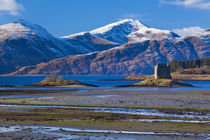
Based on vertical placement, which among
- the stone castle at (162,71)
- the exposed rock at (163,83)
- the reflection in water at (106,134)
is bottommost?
A: the reflection in water at (106,134)

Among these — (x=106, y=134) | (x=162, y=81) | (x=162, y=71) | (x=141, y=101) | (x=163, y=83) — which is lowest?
(x=106, y=134)

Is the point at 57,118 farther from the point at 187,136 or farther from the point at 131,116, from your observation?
the point at 187,136

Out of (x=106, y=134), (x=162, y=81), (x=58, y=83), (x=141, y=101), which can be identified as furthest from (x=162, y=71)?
(x=106, y=134)

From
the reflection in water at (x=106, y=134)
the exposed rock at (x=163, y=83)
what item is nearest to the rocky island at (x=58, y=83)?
the exposed rock at (x=163, y=83)

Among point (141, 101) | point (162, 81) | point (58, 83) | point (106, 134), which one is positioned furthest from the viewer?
point (58, 83)

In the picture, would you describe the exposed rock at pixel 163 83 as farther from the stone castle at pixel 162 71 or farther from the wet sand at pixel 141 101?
the wet sand at pixel 141 101

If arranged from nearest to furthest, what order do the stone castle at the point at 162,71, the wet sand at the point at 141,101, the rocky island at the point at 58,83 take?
1. the wet sand at the point at 141,101
2. the rocky island at the point at 58,83
3. the stone castle at the point at 162,71

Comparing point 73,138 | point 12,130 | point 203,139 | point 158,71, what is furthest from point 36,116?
point 158,71

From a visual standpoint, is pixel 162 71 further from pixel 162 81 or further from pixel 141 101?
pixel 141 101

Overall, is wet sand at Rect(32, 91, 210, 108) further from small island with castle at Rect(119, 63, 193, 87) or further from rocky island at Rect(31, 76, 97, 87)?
rocky island at Rect(31, 76, 97, 87)

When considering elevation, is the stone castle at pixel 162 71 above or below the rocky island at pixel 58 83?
above

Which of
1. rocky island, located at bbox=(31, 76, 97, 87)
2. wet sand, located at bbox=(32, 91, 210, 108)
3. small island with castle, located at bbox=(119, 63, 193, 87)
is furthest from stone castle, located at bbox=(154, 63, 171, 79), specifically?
wet sand, located at bbox=(32, 91, 210, 108)

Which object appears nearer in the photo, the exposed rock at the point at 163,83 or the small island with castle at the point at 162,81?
the exposed rock at the point at 163,83

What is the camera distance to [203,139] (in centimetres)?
3006
